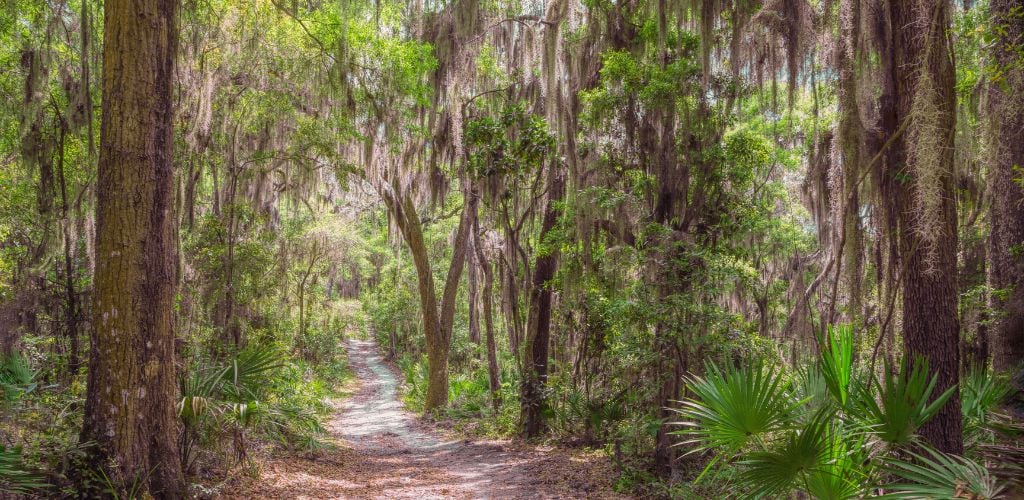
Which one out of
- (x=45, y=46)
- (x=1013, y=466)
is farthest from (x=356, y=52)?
(x=1013, y=466)

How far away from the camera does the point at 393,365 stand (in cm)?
3059

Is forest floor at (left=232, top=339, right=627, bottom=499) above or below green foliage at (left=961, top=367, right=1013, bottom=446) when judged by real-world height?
below

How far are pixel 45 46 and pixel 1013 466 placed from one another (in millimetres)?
11149

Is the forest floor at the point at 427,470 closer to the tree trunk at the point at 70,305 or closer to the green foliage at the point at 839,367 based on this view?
the tree trunk at the point at 70,305

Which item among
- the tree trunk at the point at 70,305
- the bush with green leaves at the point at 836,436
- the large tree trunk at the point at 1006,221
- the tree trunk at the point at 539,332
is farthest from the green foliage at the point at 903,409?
the tree trunk at the point at 70,305

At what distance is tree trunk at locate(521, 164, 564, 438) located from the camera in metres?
10.8

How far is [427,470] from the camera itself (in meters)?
9.06

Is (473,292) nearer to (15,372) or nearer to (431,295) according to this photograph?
(431,295)

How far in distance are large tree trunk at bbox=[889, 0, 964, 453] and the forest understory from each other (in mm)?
27

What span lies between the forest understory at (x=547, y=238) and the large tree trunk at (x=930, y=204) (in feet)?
0.09

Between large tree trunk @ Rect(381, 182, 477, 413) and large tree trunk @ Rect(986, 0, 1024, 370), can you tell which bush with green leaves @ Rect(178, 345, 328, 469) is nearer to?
large tree trunk @ Rect(381, 182, 477, 413)

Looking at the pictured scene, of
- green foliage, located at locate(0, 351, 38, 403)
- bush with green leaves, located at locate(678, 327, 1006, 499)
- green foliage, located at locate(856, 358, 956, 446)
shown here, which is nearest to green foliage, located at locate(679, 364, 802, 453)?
bush with green leaves, located at locate(678, 327, 1006, 499)

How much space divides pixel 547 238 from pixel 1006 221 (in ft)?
18.8

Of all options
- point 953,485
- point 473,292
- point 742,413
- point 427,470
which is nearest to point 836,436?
point 742,413
